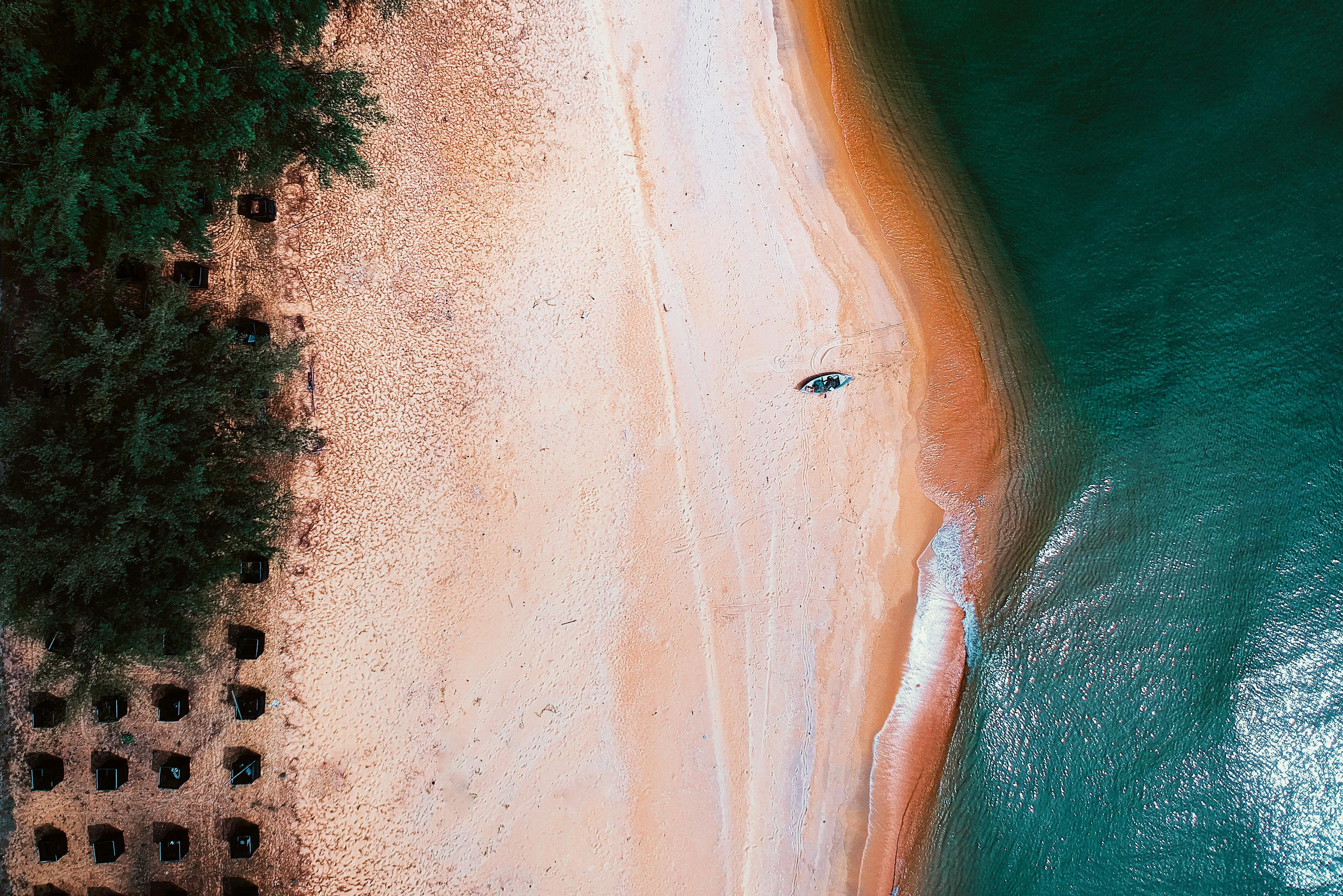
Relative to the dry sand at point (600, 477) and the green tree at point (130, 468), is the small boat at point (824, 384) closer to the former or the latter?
the dry sand at point (600, 477)

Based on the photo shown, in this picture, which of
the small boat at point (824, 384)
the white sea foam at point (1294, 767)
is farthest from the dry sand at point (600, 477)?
the white sea foam at point (1294, 767)

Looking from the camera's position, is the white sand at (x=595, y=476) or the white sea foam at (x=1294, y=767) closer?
the white sand at (x=595, y=476)

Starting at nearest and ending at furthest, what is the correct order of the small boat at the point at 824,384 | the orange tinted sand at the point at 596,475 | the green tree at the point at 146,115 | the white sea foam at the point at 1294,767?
the green tree at the point at 146,115
the orange tinted sand at the point at 596,475
the small boat at the point at 824,384
the white sea foam at the point at 1294,767

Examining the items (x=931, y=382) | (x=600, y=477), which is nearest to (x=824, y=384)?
(x=931, y=382)

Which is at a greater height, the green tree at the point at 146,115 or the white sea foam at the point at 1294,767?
the green tree at the point at 146,115

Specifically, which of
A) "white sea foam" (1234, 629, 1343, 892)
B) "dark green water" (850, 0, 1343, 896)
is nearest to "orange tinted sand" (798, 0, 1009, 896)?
"dark green water" (850, 0, 1343, 896)

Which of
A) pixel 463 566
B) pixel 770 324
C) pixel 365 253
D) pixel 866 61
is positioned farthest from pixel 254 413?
pixel 866 61

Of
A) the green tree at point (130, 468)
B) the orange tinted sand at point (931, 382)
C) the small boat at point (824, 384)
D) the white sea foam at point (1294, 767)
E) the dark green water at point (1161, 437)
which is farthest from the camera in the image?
the white sea foam at point (1294, 767)

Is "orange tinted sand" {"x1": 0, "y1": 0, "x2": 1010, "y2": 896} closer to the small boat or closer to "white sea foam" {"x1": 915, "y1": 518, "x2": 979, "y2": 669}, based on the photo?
the small boat
